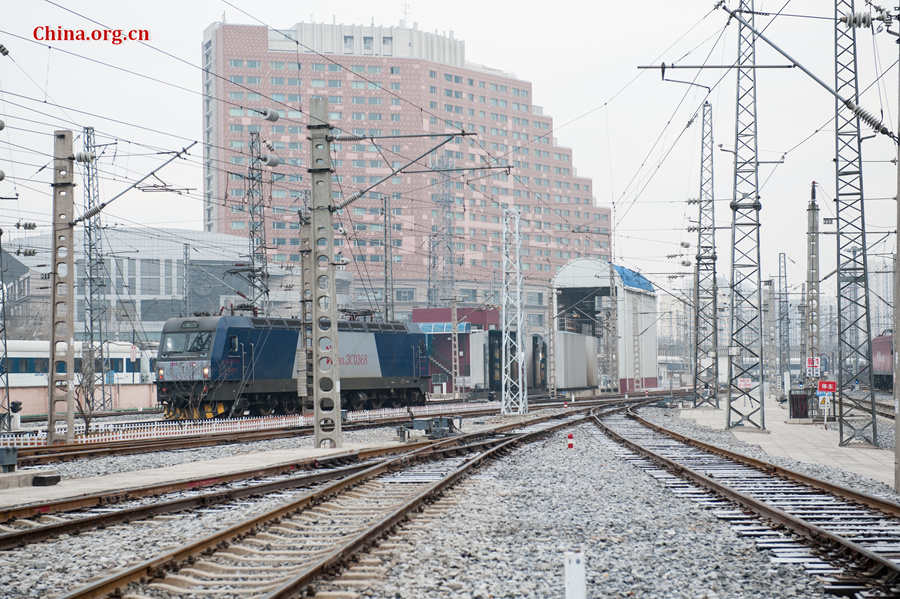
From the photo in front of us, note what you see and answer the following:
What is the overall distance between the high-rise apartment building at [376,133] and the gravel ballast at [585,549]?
117935mm

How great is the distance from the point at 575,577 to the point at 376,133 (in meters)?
146

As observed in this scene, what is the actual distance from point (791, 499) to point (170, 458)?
13604 millimetres

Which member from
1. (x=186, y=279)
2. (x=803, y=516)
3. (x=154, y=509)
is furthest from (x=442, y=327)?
(x=803, y=516)

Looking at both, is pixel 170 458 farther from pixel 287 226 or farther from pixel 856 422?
pixel 287 226

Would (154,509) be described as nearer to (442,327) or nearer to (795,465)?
(795,465)

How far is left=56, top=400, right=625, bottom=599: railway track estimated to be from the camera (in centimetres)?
769

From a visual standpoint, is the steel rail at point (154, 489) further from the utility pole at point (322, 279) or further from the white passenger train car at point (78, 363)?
the white passenger train car at point (78, 363)

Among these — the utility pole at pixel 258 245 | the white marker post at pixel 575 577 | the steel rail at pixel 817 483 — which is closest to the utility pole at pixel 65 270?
the utility pole at pixel 258 245

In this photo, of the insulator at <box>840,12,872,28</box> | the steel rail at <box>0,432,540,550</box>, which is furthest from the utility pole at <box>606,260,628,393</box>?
the steel rail at <box>0,432,540,550</box>

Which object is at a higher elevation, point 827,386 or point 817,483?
point 827,386

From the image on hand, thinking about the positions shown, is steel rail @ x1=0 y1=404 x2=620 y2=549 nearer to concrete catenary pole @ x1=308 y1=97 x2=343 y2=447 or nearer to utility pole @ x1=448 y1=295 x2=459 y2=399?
concrete catenary pole @ x1=308 y1=97 x2=343 y2=447

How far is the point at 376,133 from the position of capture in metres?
149

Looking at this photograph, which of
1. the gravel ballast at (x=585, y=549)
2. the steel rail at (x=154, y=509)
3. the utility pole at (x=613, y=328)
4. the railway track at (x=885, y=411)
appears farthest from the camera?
the utility pole at (x=613, y=328)

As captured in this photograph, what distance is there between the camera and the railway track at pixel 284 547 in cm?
769
